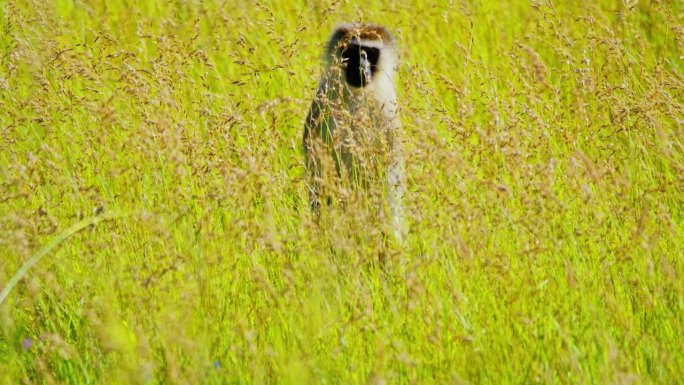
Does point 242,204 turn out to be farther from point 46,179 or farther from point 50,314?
point 46,179

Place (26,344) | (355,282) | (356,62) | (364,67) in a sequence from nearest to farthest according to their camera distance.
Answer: (355,282), (26,344), (364,67), (356,62)

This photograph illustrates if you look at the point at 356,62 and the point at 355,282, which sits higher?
the point at 356,62

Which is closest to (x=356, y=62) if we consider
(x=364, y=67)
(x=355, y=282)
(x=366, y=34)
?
(x=366, y=34)

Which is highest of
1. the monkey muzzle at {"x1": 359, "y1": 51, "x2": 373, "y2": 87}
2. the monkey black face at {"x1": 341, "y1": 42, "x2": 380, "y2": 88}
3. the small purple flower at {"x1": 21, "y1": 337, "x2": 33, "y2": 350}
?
the monkey muzzle at {"x1": 359, "y1": 51, "x2": 373, "y2": 87}

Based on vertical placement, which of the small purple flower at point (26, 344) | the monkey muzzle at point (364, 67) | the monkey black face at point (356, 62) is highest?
the monkey muzzle at point (364, 67)

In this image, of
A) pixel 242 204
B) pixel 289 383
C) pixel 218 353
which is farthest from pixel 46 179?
pixel 289 383

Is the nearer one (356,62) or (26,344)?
(26,344)

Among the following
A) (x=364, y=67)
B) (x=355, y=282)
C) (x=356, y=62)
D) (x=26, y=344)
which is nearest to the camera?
(x=355, y=282)

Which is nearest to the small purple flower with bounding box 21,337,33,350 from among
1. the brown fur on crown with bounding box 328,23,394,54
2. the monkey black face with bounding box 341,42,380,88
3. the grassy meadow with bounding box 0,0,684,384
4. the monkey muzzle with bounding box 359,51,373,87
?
the grassy meadow with bounding box 0,0,684,384

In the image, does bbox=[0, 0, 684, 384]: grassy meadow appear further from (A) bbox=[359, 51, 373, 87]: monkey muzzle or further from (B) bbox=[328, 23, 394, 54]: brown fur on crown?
(B) bbox=[328, 23, 394, 54]: brown fur on crown

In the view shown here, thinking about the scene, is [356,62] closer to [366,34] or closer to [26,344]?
[366,34]

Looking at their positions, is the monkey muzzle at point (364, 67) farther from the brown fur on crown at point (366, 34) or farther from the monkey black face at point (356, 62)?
the brown fur on crown at point (366, 34)

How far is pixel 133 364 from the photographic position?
247cm

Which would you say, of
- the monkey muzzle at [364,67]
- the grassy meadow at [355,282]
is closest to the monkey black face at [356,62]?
the monkey muzzle at [364,67]
